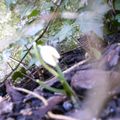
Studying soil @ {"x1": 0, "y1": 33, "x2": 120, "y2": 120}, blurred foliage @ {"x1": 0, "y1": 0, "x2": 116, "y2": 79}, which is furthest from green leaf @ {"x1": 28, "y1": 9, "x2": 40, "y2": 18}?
soil @ {"x1": 0, "y1": 33, "x2": 120, "y2": 120}

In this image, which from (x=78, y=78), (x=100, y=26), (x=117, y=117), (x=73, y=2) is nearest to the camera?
(x=117, y=117)

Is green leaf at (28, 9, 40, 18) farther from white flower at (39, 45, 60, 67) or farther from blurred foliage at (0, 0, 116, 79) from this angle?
white flower at (39, 45, 60, 67)

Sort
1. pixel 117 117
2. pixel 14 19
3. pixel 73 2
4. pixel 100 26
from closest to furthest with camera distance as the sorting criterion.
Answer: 1. pixel 117 117
2. pixel 100 26
3. pixel 73 2
4. pixel 14 19

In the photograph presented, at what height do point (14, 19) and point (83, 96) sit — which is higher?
point (14, 19)

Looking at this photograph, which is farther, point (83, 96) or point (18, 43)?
point (18, 43)

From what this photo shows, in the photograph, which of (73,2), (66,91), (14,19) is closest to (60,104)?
(66,91)

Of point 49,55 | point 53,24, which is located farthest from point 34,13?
point 49,55

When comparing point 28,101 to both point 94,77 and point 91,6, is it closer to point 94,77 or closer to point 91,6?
point 94,77

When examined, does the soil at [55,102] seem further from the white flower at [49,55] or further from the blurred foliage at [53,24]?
the blurred foliage at [53,24]

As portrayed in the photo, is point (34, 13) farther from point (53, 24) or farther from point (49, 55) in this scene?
point (49, 55)

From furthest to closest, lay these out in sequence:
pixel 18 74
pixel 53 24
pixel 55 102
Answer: pixel 53 24, pixel 18 74, pixel 55 102

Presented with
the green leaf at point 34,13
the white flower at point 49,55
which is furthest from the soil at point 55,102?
the green leaf at point 34,13
